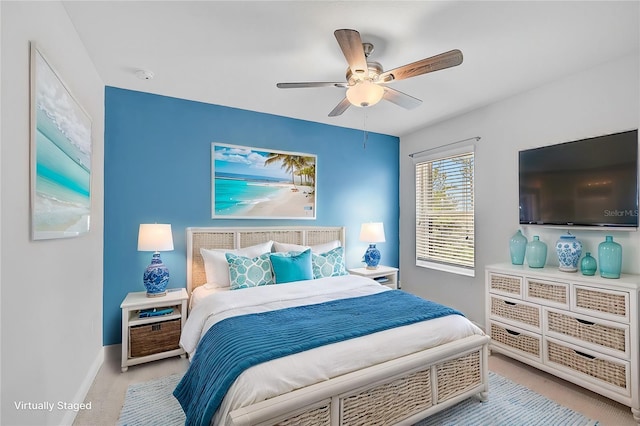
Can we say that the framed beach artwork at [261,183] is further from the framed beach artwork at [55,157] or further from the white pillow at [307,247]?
the framed beach artwork at [55,157]

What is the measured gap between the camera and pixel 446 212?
4.02 metres

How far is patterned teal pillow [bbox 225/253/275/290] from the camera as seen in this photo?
293cm

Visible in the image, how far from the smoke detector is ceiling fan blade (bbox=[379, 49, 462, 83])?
78.9 inches

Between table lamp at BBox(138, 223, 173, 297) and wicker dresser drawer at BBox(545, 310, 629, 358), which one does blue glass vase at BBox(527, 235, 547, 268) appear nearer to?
wicker dresser drawer at BBox(545, 310, 629, 358)

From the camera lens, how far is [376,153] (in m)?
4.59

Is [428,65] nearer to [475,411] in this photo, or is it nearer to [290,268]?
[290,268]

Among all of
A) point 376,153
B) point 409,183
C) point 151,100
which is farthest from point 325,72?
point 409,183

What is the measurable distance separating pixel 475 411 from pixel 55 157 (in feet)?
10.1

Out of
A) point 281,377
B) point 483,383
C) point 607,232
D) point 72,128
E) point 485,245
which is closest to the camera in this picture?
point 281,377

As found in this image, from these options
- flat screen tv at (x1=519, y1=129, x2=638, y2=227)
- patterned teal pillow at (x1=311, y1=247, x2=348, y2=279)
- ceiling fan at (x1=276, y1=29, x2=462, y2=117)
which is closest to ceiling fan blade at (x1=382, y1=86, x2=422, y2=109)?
ceiling fan at (x1=276, y1=29, x2=462, y2=117)

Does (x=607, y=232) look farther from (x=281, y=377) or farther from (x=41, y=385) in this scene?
(x=41, y=385)

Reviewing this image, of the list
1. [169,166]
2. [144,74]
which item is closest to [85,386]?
[169,166]

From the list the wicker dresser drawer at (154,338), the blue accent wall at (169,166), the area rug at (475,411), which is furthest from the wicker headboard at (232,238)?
the area rug at (475,411)

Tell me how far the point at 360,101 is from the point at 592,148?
2007mm
